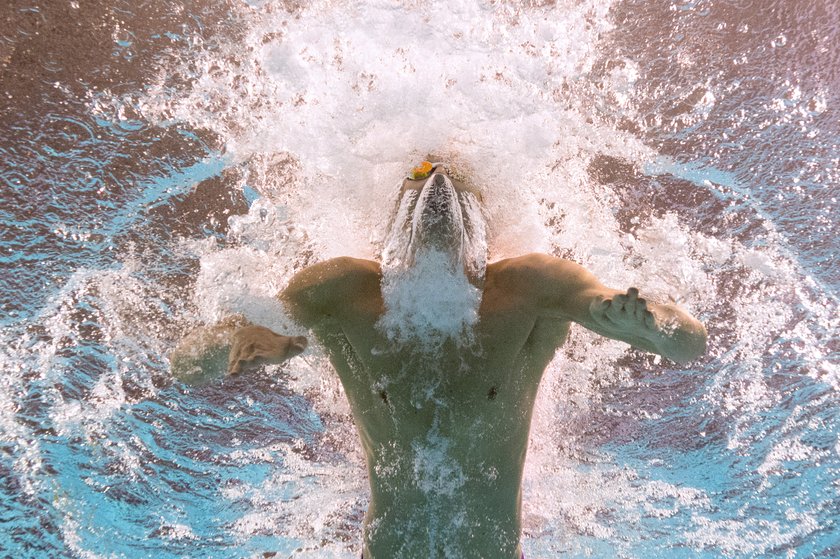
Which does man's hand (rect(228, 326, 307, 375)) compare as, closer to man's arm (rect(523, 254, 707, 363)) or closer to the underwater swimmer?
the underwater swimmer

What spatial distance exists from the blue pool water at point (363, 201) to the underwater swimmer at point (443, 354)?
11.7 inches

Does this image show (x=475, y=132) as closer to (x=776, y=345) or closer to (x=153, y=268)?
(x=153, y=268)

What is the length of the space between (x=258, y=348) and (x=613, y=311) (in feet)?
3.76

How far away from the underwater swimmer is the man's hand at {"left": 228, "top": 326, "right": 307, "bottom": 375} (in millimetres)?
143

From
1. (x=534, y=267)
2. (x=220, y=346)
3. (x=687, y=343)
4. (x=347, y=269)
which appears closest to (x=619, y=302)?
(x=687, y=343)

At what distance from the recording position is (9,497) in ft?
16.0

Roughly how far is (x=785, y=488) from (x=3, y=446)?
6280 mm

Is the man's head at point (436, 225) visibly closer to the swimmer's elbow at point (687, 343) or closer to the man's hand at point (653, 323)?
the man's hand at point (653, 323)

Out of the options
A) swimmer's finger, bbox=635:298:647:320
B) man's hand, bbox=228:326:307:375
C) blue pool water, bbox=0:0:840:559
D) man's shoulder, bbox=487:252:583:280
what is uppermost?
blue pool water, bbox=0:0:840:559

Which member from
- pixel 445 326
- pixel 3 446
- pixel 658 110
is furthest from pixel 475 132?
pixel 3 446

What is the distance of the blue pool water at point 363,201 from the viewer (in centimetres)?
326

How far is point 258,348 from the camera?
2.06 metres

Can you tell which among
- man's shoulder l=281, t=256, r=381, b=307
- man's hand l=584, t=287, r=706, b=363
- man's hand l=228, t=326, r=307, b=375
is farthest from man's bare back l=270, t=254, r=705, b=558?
man's hand l=228, t=326, r=307, b=375

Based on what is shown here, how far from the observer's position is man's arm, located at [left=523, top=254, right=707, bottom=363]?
1936 mm
